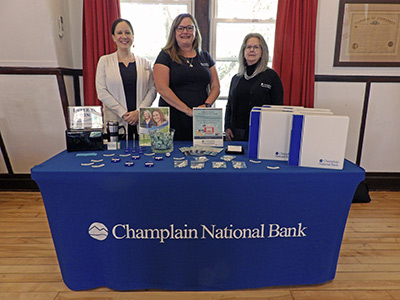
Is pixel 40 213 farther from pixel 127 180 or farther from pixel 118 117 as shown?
pixel 127 180

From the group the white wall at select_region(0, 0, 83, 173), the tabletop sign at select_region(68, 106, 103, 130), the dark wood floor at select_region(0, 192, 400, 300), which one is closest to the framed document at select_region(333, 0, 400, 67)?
the dark wood floor at select_region(0, 192, 400, 300)

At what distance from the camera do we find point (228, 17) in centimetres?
293

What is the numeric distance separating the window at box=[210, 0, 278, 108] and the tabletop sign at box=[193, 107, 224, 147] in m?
1.53

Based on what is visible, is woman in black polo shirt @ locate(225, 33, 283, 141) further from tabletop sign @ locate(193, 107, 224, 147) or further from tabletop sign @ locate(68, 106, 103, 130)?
tabletop sign @ locate(68, 106, 103, 130)

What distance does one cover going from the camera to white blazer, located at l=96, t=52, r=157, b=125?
2.16 metres

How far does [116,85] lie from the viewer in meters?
2.17

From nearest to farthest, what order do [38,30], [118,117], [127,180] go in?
Result: [127,180], [118,117], [38,30]

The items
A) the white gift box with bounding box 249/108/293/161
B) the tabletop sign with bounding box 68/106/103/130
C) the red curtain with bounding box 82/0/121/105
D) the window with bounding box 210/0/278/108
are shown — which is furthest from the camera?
the window with bounding box 210/0/278/108

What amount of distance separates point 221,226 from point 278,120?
0.61 m

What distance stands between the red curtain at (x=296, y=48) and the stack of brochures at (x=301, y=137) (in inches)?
56.2

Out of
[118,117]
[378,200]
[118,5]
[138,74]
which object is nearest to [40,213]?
[118,117]

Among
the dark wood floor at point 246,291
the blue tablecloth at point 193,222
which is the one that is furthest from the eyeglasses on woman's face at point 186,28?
the dark wood floor at point 246,291

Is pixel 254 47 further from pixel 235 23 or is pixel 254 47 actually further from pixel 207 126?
pixel 235 23

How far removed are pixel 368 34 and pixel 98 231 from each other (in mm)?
3012
